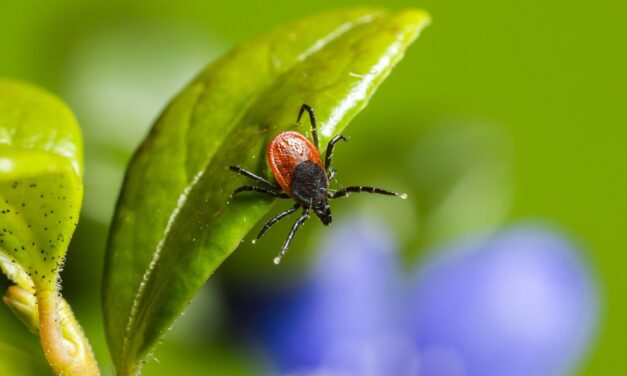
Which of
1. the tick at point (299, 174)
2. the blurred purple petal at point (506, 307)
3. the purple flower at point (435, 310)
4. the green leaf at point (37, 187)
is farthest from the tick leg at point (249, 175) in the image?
the blurred purple petal at point (506, 307)

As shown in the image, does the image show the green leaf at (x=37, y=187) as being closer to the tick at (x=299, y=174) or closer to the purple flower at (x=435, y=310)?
the tick at (x=299, y=174)

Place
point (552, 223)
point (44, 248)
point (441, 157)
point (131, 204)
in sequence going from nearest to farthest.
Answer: point (44, 248) → point (131, 204) → point (441, 157) → point (552, 223)

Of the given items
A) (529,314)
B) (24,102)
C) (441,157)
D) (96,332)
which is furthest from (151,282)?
(529,314)

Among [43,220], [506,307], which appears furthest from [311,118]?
[506,307]

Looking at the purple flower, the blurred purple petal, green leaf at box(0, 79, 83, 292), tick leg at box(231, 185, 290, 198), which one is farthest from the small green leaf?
the blurred purple petal

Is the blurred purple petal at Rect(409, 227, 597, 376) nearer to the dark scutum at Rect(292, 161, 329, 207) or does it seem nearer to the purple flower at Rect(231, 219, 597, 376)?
the purple flower at Rect(231, 219, 597, 376)

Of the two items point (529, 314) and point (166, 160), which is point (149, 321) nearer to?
point (166, 160)
